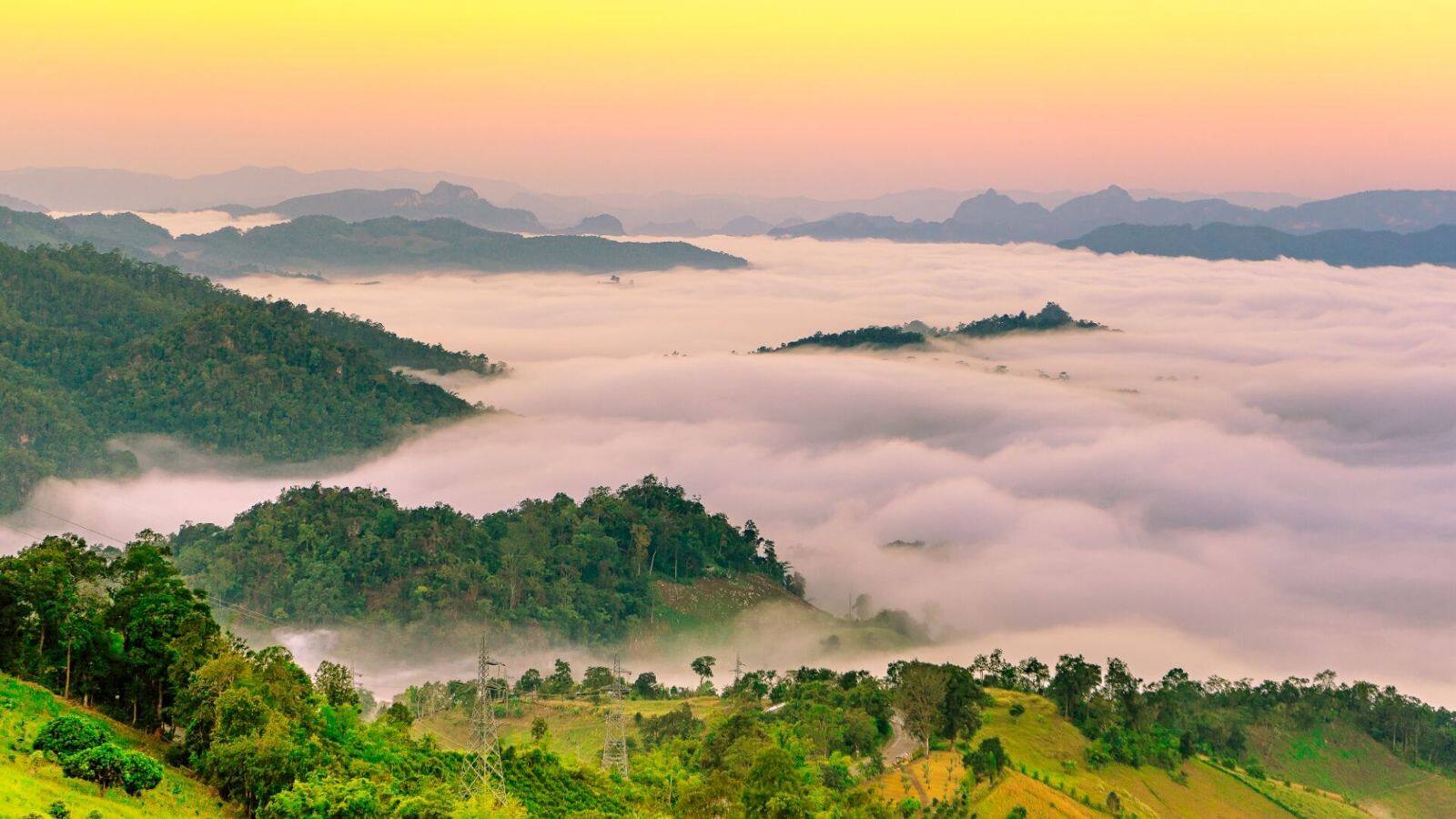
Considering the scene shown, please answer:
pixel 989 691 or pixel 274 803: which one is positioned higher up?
pixel 274 803

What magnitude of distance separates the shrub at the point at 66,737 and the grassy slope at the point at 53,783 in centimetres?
28

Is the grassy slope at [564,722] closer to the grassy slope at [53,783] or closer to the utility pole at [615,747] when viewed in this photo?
the utility pole at [615,747]

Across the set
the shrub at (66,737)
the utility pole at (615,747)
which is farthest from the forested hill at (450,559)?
the shrub at (66,737)

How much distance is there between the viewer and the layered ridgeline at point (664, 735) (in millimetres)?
25344

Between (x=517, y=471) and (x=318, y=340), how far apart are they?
918 inches

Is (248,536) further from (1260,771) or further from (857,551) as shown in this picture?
(1260,771)

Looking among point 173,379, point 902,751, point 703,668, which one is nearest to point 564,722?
point 703,668

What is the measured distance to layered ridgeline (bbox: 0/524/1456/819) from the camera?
25344 millimetres

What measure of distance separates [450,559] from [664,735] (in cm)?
2847

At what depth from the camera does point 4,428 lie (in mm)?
88750

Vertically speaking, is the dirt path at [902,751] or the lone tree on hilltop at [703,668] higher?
the dirt path at [902,751]

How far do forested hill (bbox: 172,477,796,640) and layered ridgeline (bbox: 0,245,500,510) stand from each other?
27126 millimetres

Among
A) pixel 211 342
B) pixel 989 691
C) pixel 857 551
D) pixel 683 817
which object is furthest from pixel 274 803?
pixel 211 342

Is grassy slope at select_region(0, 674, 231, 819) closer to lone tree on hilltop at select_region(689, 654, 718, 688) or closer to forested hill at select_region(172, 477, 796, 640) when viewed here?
lone tree on hilltop at select_region(689, 654, 718, 688)
